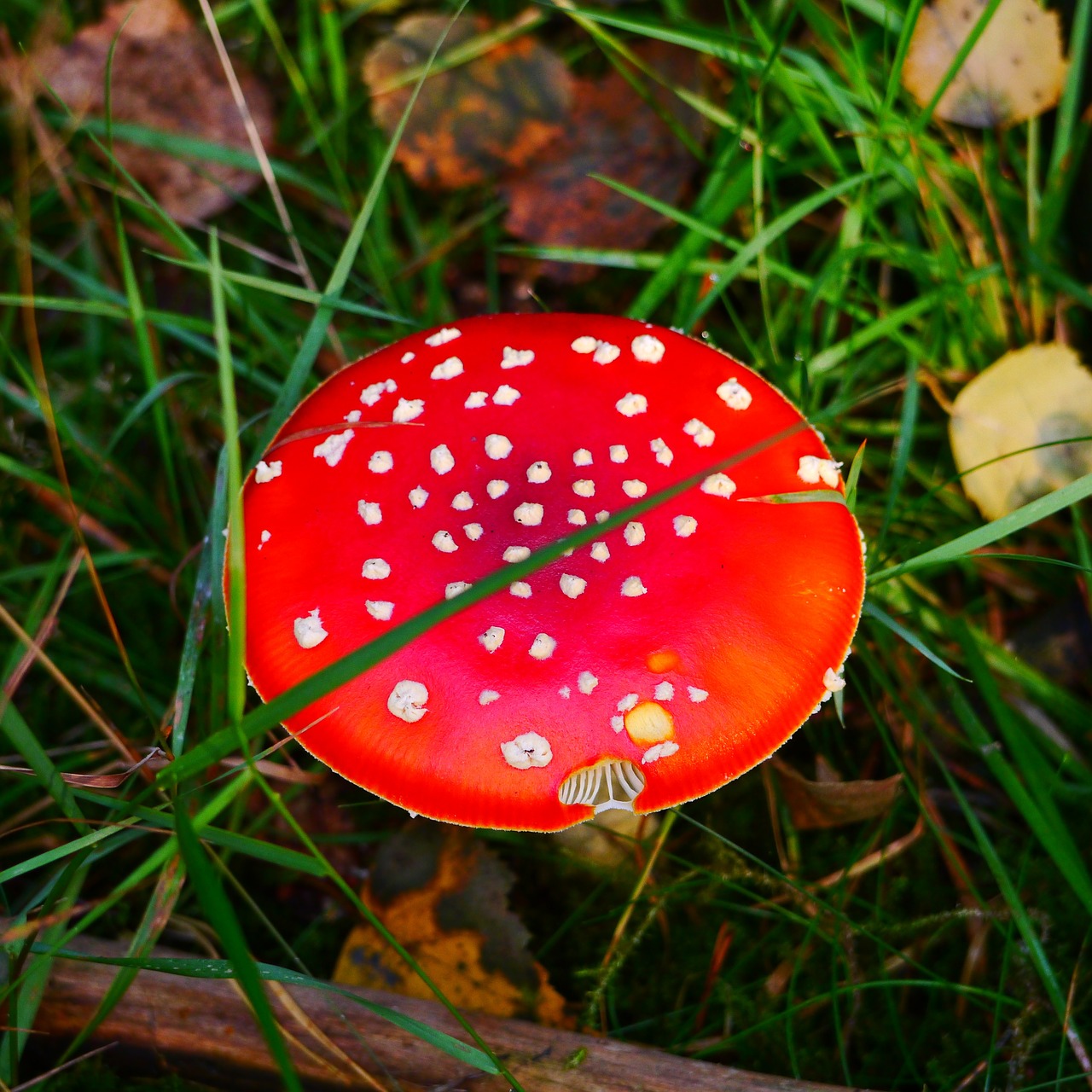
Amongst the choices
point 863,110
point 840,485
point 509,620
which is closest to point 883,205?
point 863,110

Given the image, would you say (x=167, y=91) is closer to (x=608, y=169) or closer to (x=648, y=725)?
(x=608, y=169)

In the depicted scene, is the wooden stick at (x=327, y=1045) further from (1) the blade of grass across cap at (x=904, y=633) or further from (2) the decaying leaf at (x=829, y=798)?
(1) the blade of grass across cap at (x=904, y=633)

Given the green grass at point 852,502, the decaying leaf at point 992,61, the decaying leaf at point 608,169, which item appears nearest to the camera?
the green grass at point 852,502

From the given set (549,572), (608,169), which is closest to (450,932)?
(549,572)

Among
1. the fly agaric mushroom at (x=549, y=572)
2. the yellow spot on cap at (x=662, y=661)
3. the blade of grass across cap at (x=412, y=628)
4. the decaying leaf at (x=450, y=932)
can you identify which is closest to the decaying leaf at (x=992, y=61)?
the fly agaric mushroom at (x=549, y=572)

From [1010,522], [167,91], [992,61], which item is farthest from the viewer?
[167,91]

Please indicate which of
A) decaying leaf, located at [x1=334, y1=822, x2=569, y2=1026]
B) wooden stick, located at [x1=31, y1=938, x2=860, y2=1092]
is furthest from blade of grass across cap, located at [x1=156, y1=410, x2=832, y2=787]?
decaying leaf, located at [x1=334, y1=822, x2=569, y2=1026]
